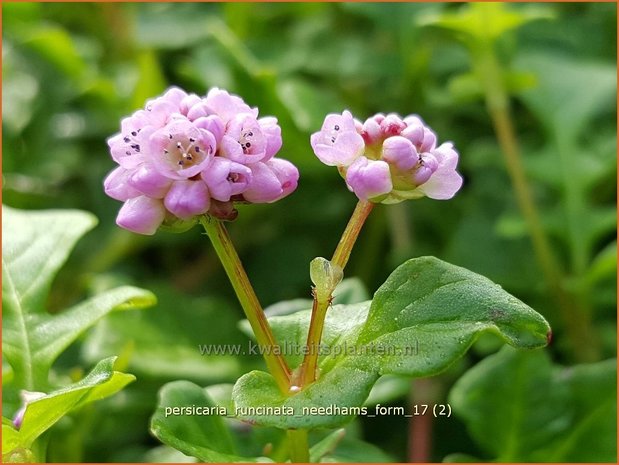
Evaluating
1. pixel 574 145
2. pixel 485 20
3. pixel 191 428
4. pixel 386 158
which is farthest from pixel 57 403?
pixel 574 145

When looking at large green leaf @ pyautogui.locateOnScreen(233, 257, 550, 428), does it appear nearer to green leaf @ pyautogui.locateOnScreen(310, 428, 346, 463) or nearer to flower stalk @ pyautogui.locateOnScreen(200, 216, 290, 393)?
flower stalk @ pyautogui.locateOnScreen(200, 216, 290, 393)

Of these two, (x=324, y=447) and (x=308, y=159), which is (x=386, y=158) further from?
(x=308, y=159)

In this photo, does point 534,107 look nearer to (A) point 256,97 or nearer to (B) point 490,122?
(B) point 490,122

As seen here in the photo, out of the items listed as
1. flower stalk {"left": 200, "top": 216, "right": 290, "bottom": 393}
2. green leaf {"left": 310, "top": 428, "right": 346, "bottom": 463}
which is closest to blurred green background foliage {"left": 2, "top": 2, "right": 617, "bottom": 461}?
green leaf {"left": 310, "top": 428, "right": 346, "bottom": 463}

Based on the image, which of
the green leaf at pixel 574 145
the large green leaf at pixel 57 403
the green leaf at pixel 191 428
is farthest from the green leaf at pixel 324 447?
the green leaf at pixel 574 145

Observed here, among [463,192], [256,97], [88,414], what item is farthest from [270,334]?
[463,192]
